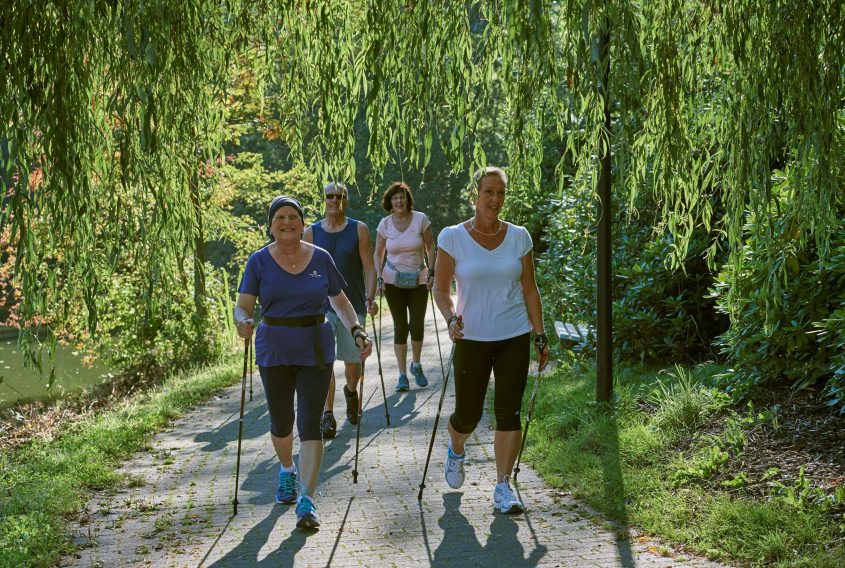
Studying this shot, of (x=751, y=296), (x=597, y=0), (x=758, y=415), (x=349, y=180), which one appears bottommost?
(x=758, y=415)

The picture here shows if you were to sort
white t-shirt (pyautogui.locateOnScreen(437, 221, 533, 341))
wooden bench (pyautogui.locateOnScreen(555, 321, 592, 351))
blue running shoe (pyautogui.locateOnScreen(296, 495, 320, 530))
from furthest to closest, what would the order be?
wooden bench (pyautogui.locateOnScreen(555, 321, 592, 351)) < white t-shirt (pyautogui.locateOnScreen(437, 221, 533, 341)) < blue running shoe (pyautogui.locateOnScreen(296, 495, 320, 530))

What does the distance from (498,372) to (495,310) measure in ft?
1.43

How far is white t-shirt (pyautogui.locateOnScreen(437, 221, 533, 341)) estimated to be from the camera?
22.5ft

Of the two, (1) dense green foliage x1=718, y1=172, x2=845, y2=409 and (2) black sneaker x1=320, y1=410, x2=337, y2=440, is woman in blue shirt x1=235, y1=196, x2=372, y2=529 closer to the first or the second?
(2) black sneaker x1=320, y1=410, x2=337, y2=440

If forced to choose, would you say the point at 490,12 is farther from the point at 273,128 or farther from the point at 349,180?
the point at 273,128

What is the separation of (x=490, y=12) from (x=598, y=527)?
3233 millimetres

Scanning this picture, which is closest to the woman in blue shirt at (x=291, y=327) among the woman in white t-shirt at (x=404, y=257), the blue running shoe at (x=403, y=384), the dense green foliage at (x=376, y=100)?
the dense green foliage at (x=376, y=100)

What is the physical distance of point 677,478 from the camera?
7.02m

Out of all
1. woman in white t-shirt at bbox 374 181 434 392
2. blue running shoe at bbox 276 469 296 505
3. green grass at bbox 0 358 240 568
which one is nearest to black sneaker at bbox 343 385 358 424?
woman in white t-shirt at bbox 374 181 434 392

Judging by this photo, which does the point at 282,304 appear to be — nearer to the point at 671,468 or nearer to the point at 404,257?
the point at 671,468

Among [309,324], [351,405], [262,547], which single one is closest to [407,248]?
[351,405]

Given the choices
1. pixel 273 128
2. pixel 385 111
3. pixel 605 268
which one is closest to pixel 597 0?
pixel 385 111

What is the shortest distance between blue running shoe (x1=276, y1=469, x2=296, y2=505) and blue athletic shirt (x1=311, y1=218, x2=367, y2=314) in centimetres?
283

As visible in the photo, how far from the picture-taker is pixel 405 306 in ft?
39.0
